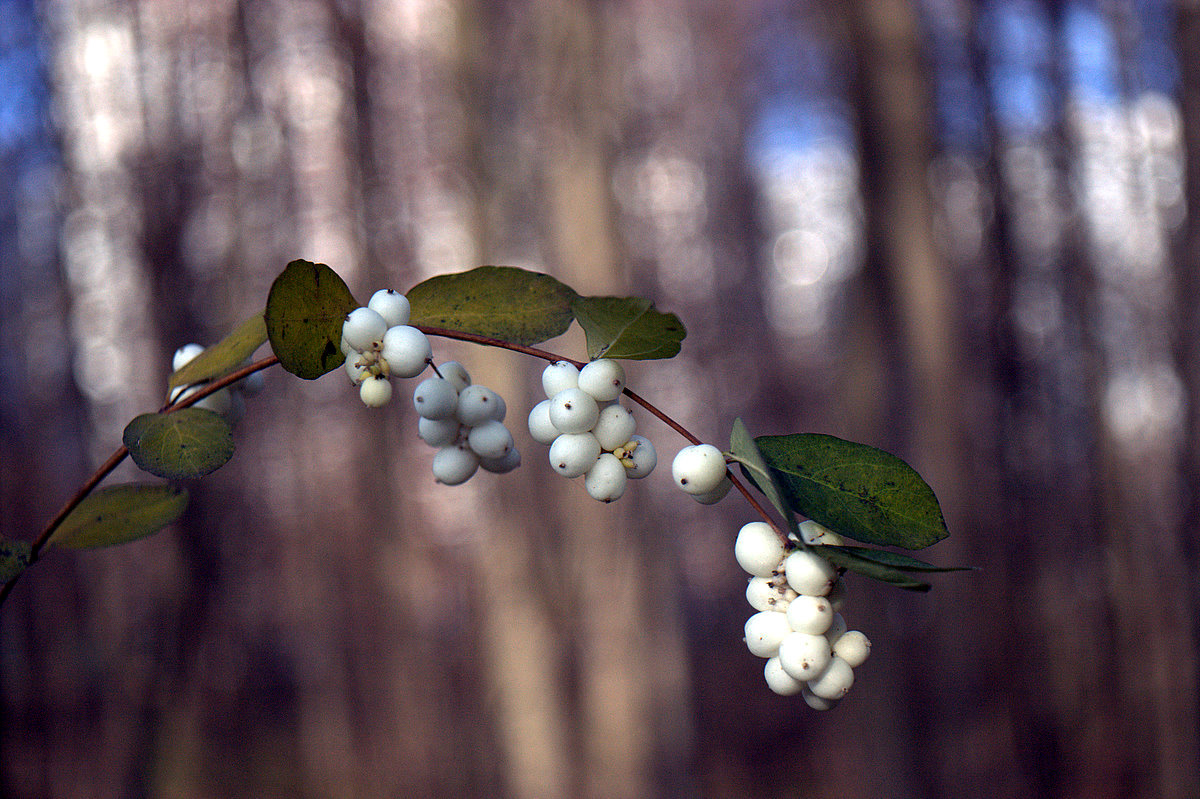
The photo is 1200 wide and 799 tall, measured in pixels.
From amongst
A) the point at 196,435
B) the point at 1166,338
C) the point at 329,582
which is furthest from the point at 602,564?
the point at 1166,338

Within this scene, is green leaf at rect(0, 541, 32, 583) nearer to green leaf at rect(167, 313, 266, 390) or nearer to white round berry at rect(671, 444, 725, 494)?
green leaf at rect(167, 313, 266, 390)

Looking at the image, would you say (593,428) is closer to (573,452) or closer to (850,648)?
(573,452)

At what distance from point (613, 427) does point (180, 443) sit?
0.69ft

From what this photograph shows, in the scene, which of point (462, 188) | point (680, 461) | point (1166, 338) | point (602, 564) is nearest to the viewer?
point (680, 461)

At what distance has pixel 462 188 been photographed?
3.17m

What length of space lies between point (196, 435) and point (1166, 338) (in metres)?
4.30

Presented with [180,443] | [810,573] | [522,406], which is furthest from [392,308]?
[522,406]

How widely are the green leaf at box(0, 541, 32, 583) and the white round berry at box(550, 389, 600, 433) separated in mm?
279

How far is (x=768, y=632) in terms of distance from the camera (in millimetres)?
339

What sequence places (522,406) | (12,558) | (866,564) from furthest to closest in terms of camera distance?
(522,406)
(12,558)
(866,564)

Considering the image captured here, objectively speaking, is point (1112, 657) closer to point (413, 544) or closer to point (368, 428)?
point (413, 544)

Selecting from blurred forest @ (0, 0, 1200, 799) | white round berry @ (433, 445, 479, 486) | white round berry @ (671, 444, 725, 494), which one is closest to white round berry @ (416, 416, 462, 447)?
white round berry @ (433, 445, 479, 486)

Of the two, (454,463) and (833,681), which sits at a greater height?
(454,463)

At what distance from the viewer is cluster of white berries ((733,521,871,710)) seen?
1.04 feet
